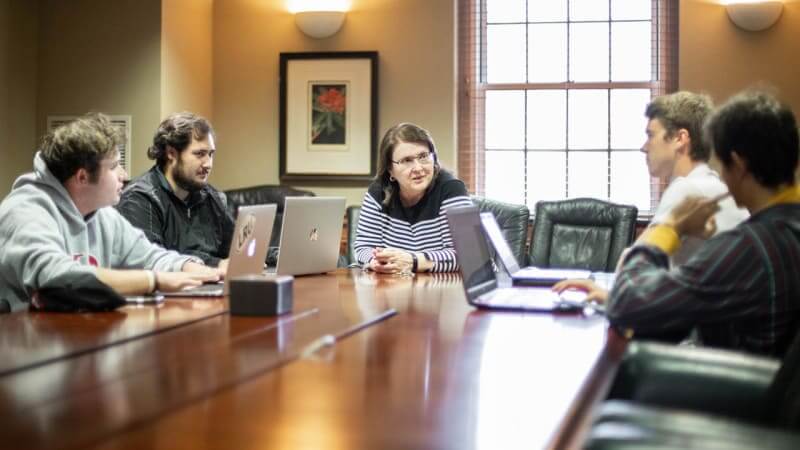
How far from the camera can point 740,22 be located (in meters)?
5.52

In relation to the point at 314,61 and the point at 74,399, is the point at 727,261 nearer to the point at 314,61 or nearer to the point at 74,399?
the point at 74,399

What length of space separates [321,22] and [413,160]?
2449 millimetres

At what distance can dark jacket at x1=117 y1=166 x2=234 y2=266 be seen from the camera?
11.8 feet

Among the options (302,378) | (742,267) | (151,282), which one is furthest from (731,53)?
(302,378)

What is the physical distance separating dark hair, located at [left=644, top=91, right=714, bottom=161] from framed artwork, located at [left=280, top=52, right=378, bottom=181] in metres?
2.97

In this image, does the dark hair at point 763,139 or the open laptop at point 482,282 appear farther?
the open laptop at point 482,282

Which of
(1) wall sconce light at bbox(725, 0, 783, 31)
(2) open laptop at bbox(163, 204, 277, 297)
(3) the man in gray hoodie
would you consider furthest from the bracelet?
(1) wall sconce light at bbox(725, 0, 783, 31)

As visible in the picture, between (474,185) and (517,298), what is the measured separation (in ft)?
11.3

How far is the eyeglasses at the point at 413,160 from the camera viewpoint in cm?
374

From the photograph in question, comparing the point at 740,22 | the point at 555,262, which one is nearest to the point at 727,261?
the point at 555,262

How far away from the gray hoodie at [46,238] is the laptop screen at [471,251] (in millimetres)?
976

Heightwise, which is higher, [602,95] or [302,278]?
[602,95]

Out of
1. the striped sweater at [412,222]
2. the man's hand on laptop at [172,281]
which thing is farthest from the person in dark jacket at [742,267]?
the striped sweater at [412,222]

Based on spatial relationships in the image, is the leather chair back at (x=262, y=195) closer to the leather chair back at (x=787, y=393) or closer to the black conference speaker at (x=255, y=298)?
the black conference speaker at (x=255, y=298)
